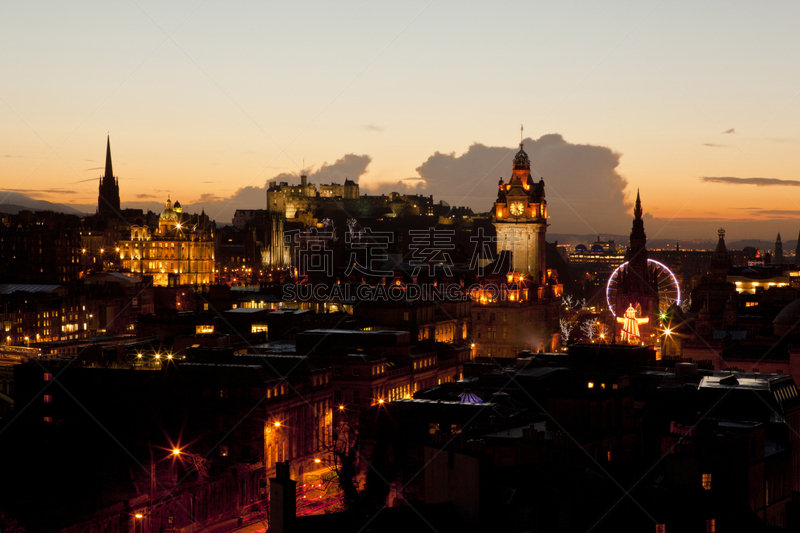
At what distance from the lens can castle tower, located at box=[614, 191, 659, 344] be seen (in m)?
122

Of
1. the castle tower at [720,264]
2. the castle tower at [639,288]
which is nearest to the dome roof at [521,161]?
the castle tower at [639,288]

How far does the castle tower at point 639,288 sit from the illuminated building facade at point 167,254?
253 feet

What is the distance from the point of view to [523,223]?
13512 centimetres

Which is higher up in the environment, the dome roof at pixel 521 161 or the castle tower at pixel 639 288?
the dome roof at pixel 521 161

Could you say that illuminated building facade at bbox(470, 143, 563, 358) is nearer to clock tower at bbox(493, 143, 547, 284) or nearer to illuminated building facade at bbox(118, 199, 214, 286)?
clock tower at bbox(493, 143, 547, 284)

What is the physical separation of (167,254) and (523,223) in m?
70.9

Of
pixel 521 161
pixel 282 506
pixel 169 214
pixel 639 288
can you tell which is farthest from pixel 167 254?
pixel 282 506

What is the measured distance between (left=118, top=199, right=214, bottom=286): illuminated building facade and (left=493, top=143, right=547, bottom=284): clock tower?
63174 mm

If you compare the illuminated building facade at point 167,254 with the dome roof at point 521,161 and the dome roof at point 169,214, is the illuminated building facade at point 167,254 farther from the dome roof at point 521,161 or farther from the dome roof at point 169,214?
the dome roof at point 521,161

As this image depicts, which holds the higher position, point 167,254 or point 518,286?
point 167,254

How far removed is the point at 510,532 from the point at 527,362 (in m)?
47.4

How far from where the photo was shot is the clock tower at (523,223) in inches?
5305

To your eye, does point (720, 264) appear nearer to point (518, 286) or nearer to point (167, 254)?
point (518, 286)

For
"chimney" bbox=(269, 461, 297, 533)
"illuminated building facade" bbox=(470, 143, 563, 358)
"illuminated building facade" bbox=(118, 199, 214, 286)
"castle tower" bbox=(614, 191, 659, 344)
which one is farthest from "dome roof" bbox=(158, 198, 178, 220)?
"chimney" bbox=(269, 461, 297, 533)
